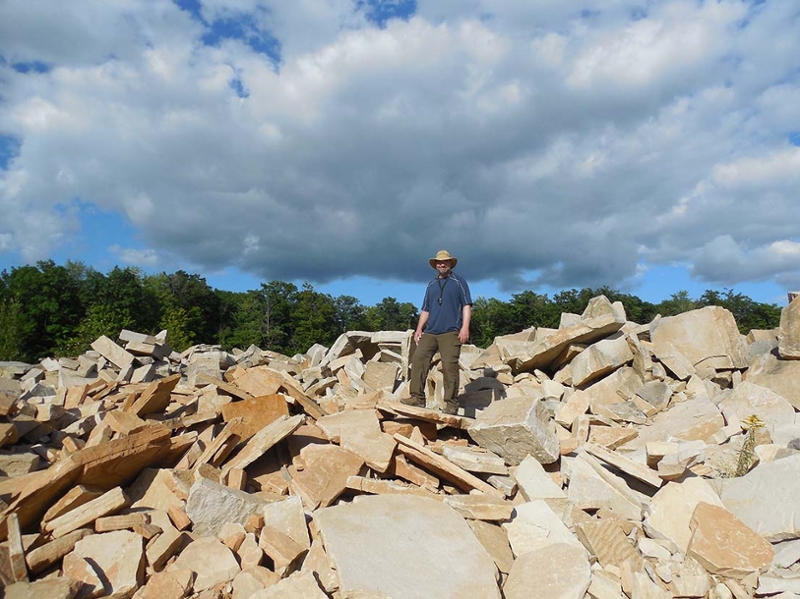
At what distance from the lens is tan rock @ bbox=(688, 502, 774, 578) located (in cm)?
389

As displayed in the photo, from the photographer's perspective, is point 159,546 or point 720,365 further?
point 720,365

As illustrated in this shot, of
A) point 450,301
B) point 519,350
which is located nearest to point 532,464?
point 450,301

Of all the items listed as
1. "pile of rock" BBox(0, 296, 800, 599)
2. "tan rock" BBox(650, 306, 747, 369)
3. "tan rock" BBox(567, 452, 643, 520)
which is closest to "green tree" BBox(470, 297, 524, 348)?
"tan rock" BBox(650, 306, 747, 369)

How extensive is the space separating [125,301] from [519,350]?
2942 cm

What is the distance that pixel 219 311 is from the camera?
141ft

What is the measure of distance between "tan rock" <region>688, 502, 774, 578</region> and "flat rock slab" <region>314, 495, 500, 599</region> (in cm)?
173

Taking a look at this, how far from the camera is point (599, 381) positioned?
7.94 m

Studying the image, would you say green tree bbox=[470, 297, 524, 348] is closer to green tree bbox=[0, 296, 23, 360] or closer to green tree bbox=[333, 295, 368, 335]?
green tree bbox=[333, 295, 368, 335]

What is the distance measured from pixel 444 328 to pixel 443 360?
0.41m

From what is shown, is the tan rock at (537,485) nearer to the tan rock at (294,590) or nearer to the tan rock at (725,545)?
the tan rock at (725,545)

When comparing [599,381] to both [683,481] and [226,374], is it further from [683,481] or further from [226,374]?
[226,374]

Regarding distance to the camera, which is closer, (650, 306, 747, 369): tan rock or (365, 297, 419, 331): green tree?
(650, 306, 747, 369): tan rock

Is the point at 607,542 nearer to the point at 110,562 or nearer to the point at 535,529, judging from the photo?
the point at 535,529

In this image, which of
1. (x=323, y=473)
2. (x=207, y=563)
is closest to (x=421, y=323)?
(x=323, y=473)
